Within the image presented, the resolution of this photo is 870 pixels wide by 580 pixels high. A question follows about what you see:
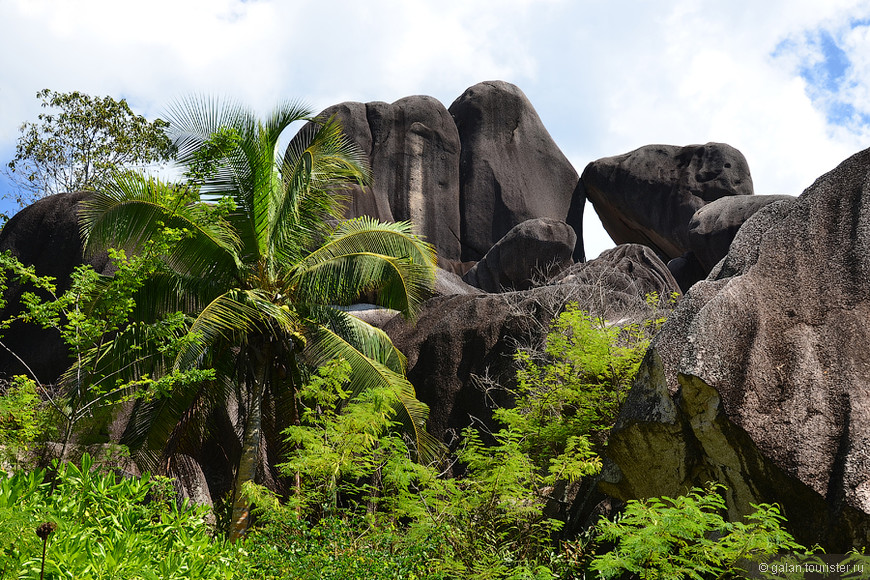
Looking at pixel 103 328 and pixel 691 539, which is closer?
pixel 691 539

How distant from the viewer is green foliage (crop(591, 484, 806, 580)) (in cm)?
563

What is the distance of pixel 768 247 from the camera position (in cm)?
743

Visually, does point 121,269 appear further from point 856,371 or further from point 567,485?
point 856,371

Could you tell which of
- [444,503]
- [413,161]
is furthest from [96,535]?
[413,161]

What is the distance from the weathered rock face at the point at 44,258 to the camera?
16.5m

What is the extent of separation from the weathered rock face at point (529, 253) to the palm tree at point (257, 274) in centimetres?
1087

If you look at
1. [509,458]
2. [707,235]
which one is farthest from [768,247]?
[707,235]

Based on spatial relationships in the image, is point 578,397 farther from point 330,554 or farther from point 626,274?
point 626,274

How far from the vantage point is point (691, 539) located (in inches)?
237

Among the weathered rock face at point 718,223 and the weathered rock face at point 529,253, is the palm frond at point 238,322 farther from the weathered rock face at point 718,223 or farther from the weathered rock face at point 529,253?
the weathered rock face at point 718,223

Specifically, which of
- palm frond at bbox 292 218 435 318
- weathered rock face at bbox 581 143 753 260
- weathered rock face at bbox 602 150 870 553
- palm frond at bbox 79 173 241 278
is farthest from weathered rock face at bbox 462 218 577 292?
weathered rock face at bbox 602 150 870 553

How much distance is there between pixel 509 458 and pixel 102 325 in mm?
4473

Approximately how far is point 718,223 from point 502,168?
30.0 feet

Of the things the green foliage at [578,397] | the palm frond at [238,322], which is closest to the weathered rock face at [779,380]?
the green foliage at [578,397]
